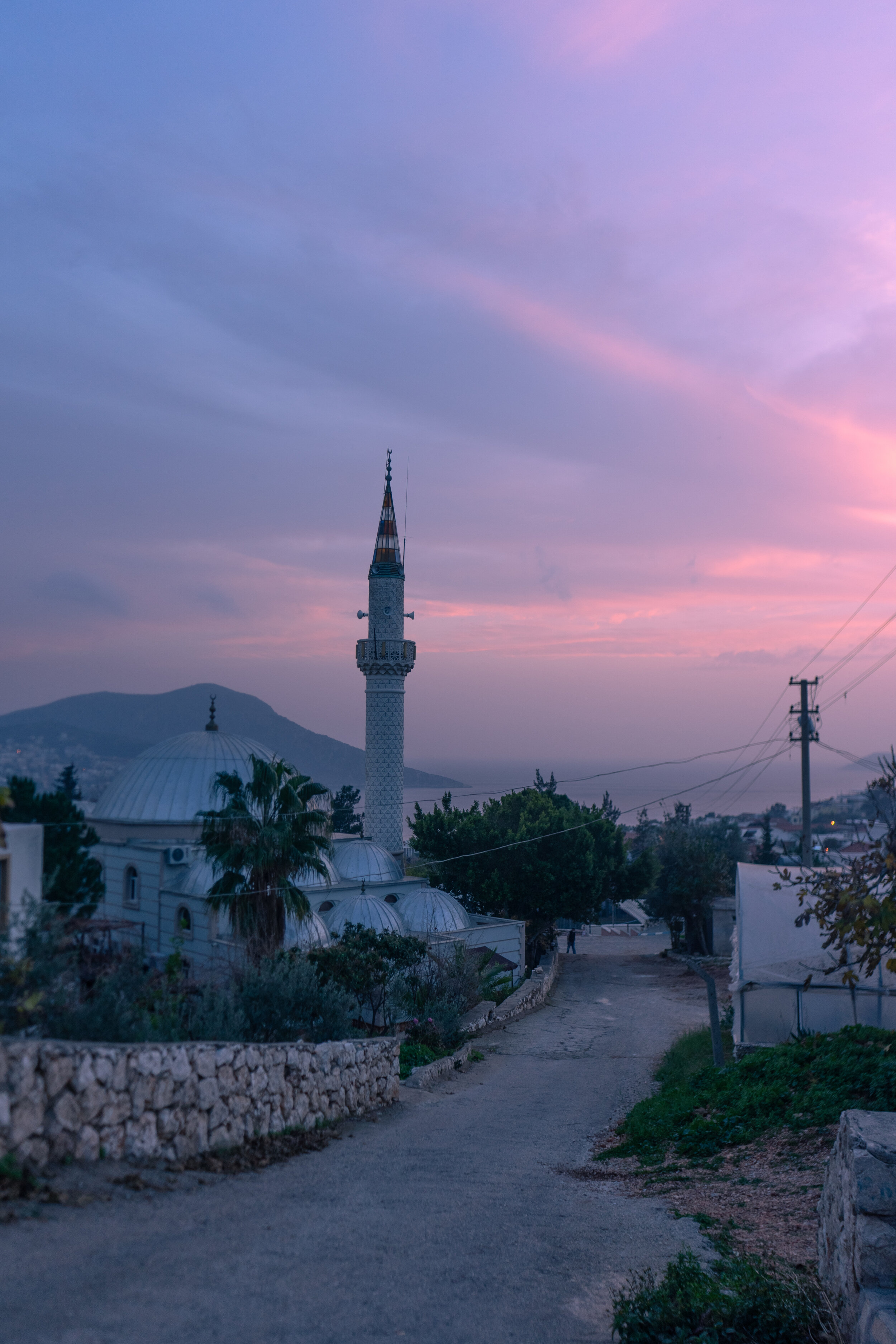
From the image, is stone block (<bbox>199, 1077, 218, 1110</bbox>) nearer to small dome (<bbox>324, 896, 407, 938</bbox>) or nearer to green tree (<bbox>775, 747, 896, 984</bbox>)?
green tree (<bbox>775, 747, 896, 984</bbox>)

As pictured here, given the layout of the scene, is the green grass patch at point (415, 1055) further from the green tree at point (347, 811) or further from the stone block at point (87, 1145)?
the green tree at point (347, 811)

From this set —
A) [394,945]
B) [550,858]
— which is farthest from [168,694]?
[394,945]

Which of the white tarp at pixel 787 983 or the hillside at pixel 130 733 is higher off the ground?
the hillside at pixel 130 733

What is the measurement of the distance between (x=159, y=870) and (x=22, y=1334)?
1097 inches

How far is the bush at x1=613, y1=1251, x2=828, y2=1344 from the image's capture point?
570 centimetres

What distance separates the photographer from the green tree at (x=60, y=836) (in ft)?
49.0

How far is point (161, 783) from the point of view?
112 feet

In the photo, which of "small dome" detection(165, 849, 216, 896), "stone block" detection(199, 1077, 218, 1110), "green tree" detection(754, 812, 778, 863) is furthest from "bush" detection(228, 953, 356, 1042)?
"green tree" detection(754, 812, 778, 863)

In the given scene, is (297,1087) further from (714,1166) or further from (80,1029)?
(714,1166)

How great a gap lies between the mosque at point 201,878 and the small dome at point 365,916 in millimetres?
46

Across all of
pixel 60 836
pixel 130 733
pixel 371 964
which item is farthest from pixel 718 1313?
pixel 130 733

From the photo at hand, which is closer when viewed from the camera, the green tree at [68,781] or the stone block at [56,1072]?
the stone block at [56,1072]

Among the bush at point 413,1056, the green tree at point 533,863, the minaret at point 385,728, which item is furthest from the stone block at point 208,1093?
the minaret at point 385,728

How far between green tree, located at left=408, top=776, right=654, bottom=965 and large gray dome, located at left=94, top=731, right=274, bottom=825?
1049 centimetres
